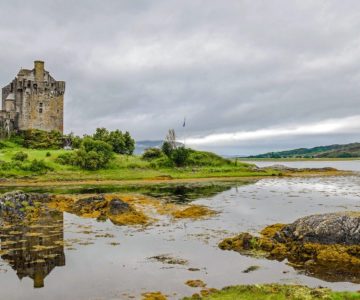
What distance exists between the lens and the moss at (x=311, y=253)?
19.0 meters

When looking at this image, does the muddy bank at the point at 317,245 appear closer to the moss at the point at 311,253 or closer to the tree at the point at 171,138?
the moss at the point at 311,253

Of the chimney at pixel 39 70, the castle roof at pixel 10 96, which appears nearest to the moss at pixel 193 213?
the chimney at pixel 39 70

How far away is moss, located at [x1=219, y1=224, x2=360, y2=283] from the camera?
1902cm

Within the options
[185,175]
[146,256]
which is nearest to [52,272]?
[146,256]

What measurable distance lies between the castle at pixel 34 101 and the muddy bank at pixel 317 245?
8652 cm

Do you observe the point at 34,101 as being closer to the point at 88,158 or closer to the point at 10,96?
the point at 10,96

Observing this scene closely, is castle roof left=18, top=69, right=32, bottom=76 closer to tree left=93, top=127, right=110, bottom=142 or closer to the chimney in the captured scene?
the chimney

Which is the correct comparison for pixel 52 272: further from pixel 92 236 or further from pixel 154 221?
pixel 154 221

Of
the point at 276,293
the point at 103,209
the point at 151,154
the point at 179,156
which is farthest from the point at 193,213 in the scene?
the point at 151,154

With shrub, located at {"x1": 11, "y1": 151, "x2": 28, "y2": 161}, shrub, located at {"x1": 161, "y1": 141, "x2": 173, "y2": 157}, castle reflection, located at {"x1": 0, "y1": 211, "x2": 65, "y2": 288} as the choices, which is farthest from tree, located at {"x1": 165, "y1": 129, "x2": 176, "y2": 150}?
castle reflection, located at {"x1": 0, "y1": 211, "x2": 65, "y2": 288}

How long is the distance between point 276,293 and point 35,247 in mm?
14229

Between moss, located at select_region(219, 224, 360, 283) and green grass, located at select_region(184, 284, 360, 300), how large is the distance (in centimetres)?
289

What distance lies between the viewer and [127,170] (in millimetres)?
81312

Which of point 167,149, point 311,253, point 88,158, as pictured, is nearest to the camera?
point 311,253
